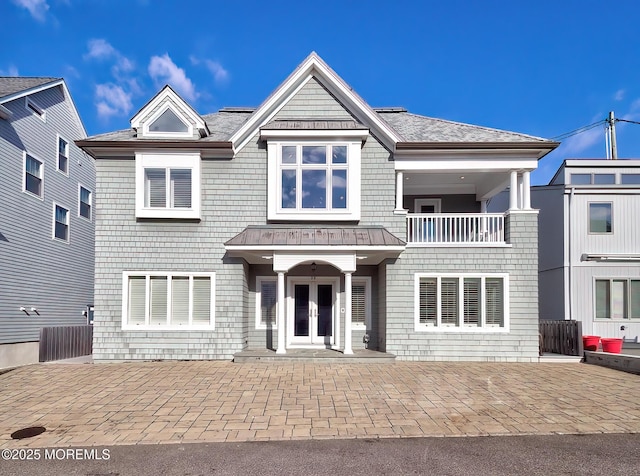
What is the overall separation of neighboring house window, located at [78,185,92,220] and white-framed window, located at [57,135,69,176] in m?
1.40

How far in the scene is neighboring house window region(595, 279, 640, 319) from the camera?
15195 millimetres

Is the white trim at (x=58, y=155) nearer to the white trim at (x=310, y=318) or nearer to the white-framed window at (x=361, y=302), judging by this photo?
the white trim at (x=310, y=318)

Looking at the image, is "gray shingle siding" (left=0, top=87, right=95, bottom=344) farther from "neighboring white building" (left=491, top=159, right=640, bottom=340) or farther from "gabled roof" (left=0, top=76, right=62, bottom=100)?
"neighboring white building" (left=491, top=159, right=640, bottom=340)

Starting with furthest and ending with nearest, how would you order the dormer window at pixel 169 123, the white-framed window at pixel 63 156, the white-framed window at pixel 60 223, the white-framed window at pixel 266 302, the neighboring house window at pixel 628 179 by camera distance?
the white-framed window at pixel 63 156 < the white-framed window at pixel 60 223 < the neighboring house window at pixel 628 179 < the white-framed window at pixel 266 302 < the dormer window at pixel 169 123

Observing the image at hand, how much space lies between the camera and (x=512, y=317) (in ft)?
39.0

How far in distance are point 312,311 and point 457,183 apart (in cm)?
693

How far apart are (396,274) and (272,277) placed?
3897 mm

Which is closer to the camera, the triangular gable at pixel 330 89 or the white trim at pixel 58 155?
the triangular gable at pixel 330 89

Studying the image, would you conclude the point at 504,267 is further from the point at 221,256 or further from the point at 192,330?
the point at 192,330

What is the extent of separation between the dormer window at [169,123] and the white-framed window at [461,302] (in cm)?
845

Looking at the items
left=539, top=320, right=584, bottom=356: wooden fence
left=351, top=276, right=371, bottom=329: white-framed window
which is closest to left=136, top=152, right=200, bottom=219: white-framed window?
left=351, top=276, right=371, bottom=329: white-framed window

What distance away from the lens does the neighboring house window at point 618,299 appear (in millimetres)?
15195

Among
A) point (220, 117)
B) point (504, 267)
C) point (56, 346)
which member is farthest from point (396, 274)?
point (56, 346)

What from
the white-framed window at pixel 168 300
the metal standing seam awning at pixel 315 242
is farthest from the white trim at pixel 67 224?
the metal standing seam awning at pixel 315 242
